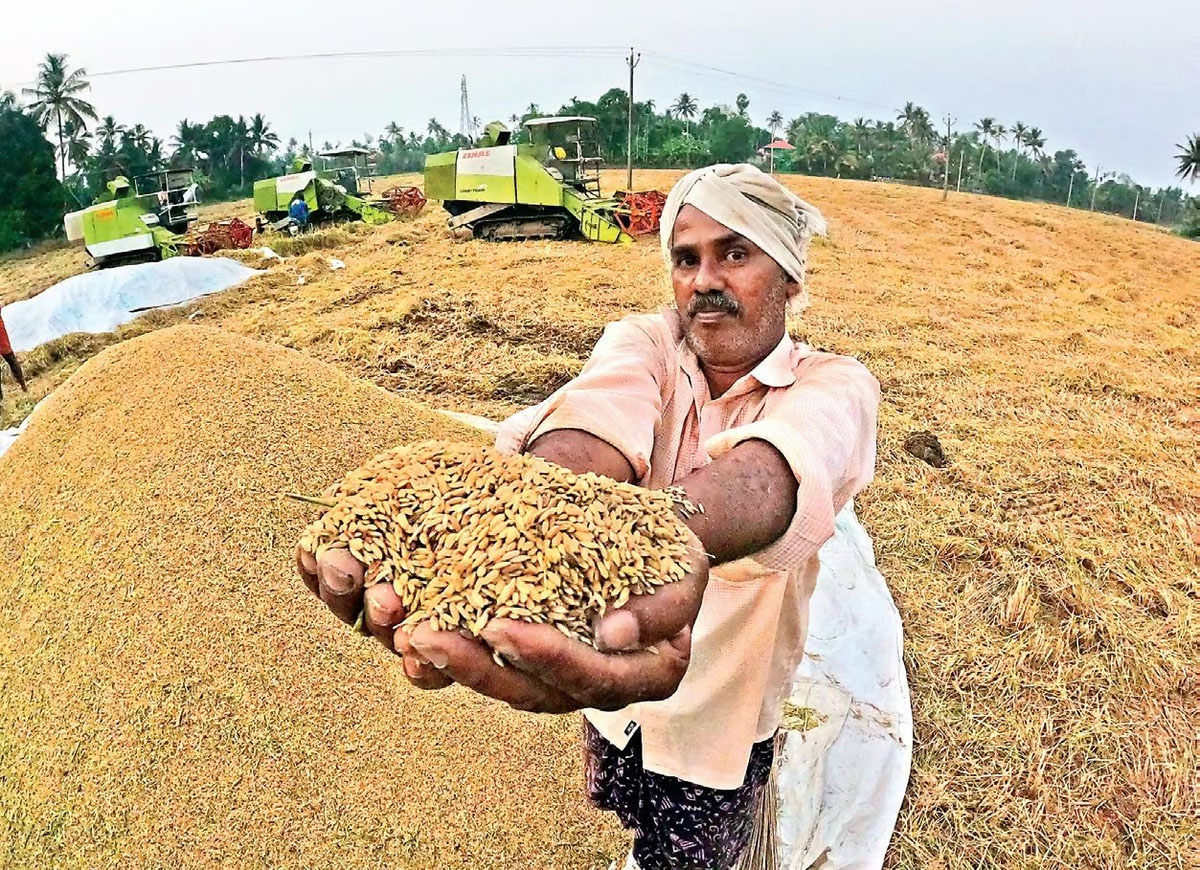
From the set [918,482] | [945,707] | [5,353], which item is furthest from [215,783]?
[5,353]

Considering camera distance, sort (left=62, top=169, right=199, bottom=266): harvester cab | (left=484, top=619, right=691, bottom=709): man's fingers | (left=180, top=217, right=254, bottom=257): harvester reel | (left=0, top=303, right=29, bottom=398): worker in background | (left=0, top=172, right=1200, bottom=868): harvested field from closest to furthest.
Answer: (left=484, top=619, right=691, bottom=709): man's fingers < (left=0, top=172, right=1200, bottom=868): harvested field < (left=0, top=303, right=29, bottom=398): worker in background < (left=62, top=169, right=199, bottom=266): harvester cab < (left=180, top=217, right=254, bottom=257): harvester reel

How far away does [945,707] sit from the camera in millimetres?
2572

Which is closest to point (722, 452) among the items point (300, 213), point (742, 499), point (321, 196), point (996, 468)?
point (742, 499)

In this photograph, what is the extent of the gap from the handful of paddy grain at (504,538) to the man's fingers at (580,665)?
18 millimetres

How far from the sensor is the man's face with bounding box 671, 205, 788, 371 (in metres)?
1.28

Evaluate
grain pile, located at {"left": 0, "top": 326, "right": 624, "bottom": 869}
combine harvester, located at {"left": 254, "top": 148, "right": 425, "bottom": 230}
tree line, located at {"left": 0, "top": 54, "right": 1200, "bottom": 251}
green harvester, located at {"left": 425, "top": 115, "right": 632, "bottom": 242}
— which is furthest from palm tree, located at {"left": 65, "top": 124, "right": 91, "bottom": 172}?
grain pile, located at {"left": 0, "top": 326, "right": 624, "bottom": 869}

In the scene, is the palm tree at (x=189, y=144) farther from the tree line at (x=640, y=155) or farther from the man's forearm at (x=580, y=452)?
the man's forearm at (x=580, y=452)

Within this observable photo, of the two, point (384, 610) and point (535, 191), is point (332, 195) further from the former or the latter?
point (384, 610)

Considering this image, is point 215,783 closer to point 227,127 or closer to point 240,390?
point 240,390

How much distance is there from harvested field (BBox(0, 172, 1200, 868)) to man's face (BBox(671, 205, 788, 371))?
1330mm

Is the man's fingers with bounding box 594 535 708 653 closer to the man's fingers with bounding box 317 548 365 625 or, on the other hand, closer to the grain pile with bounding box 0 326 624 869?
the man's fingers with bounding box 317 548 365 625

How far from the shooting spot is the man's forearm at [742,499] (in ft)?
3.08

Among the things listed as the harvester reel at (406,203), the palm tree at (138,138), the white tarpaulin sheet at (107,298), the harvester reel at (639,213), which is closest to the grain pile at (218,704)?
the white tarpaulin sheet at (107,298)

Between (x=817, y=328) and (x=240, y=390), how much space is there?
5358 millimetres
